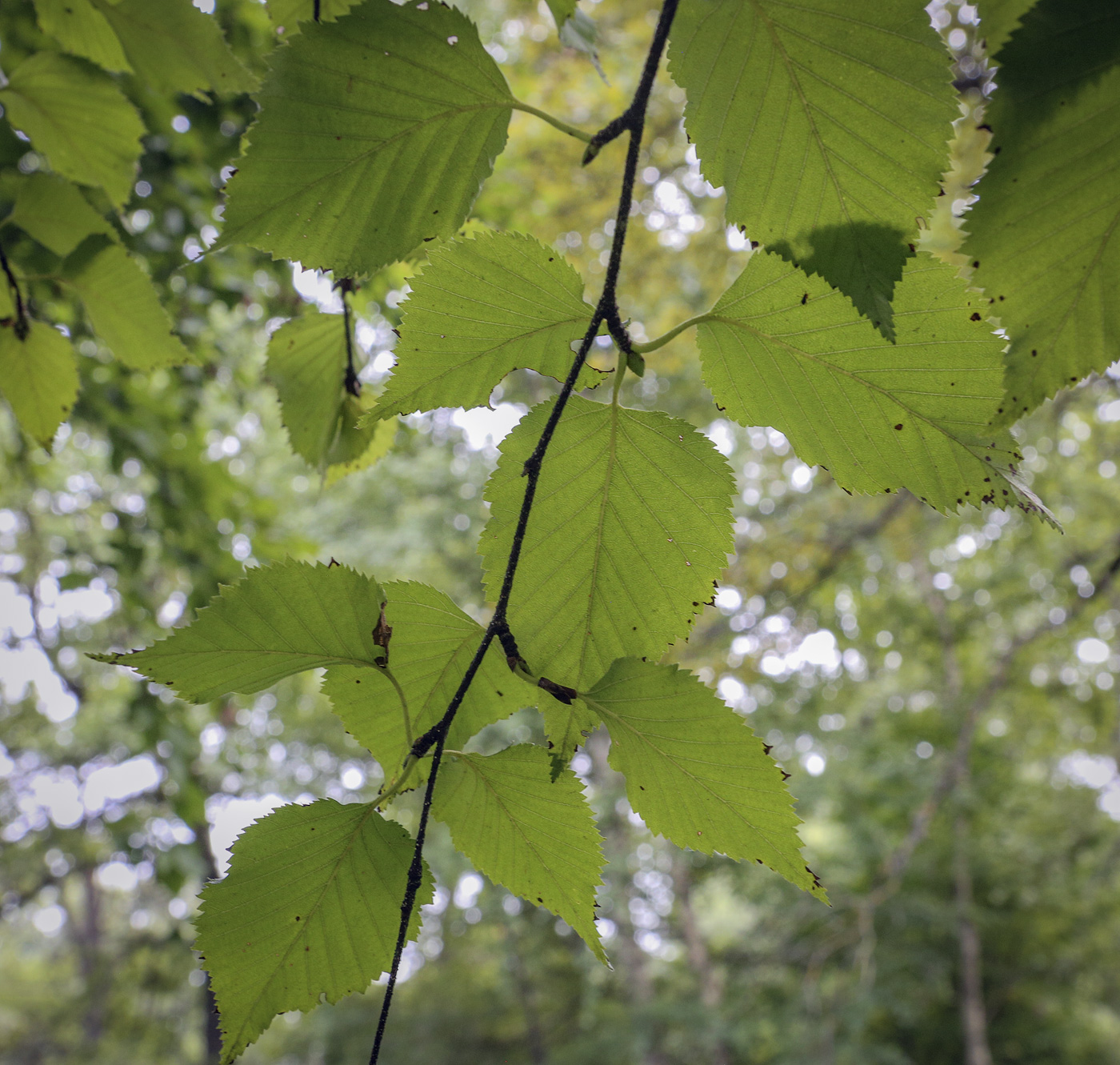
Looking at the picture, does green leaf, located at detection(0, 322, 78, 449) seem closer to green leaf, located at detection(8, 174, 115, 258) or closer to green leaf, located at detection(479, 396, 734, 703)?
green leaf, located at detection(8, 174, 115, 258)

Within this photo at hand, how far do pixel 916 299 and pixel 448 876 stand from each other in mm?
7231

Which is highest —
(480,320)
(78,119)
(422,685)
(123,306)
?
(78,119)

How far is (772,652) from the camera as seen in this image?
395 centimetres

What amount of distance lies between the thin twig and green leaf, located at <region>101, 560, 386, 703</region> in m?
0.06

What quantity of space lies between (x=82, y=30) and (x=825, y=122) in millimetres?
635

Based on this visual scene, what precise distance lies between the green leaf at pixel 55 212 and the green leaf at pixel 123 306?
3 cm

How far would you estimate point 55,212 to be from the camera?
65cm

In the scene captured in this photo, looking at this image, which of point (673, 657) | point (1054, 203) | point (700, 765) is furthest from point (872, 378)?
point (673, 657)

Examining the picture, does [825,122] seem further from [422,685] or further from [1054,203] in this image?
[422,685]

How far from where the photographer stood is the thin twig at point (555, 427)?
33 centimetres

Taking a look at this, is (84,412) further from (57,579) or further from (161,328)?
(161,328)

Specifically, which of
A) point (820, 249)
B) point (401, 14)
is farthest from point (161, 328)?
point (820, 249)

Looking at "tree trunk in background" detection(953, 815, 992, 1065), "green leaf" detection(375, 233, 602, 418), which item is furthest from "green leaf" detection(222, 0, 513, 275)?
"tree trunk in background" detection(953, 815, 992, 1065)

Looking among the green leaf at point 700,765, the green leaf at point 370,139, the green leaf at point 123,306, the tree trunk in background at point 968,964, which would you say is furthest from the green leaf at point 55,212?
the tree trunk in background at point 968,964
